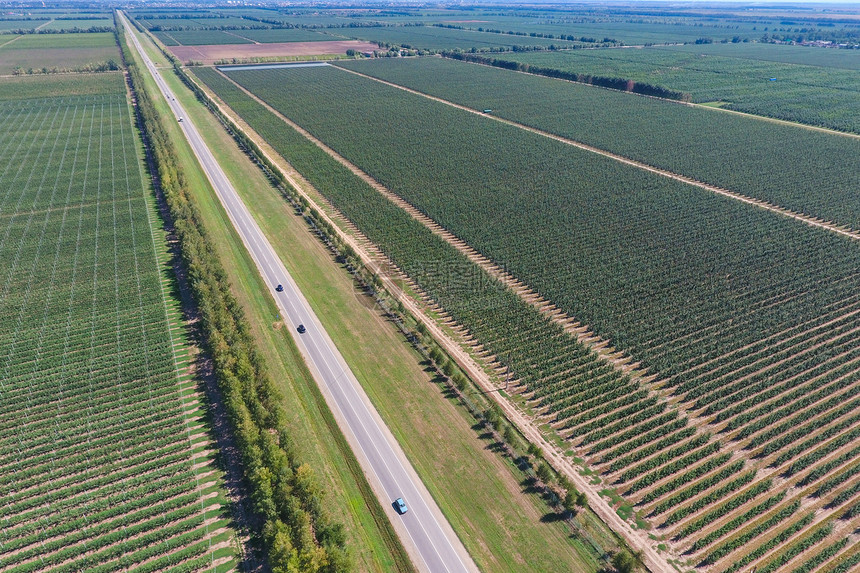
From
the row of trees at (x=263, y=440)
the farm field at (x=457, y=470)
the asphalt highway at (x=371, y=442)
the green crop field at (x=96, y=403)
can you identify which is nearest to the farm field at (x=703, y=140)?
the farm field at (x=457, y=470)

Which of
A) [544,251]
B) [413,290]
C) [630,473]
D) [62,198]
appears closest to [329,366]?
[413,290]

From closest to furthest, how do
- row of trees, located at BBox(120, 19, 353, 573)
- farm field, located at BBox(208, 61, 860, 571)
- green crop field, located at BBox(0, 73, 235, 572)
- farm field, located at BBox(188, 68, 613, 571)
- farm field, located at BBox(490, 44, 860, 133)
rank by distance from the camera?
row of trees, located at BBox(120, 19, 353, 573) < farm field, located at BBox(188, 68, 613, 571) < green crop field, located at BBox(0, 73, 235, 572) < farm field, located at BBox(208, 61, 860, 571) < farm field, located at BBox(490, 44, 860, 133)

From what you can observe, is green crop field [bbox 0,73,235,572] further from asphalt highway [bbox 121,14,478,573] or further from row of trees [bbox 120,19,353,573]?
asphalt highway [bbox 121,14,478,573]

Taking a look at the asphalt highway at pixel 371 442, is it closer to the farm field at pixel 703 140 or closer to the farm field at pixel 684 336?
the farm field at pixel 684 336

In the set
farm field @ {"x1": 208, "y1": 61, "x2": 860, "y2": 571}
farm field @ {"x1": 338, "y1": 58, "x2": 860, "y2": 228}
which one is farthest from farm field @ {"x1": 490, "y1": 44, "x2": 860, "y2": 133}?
farm field @ {"x1": 208, "y1": 61, "x2": 860, "y2": 571}

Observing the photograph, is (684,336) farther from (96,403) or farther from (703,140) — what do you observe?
(703,140)

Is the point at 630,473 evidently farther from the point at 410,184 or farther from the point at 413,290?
the point at 410,184

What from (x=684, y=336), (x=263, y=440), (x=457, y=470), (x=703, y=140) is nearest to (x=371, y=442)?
(x=457, y=470)
